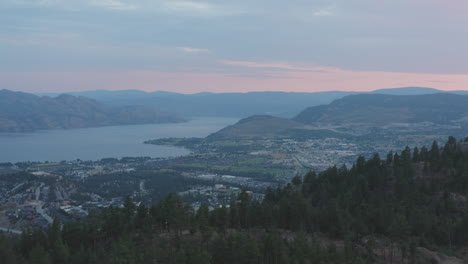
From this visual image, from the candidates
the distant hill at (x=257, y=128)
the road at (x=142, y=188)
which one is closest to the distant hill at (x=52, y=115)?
the distant hill at (x=257, y=128)

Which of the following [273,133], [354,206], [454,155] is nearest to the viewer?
[354,206]

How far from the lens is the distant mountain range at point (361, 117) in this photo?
382 ft

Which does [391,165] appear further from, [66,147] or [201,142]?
[66,147]

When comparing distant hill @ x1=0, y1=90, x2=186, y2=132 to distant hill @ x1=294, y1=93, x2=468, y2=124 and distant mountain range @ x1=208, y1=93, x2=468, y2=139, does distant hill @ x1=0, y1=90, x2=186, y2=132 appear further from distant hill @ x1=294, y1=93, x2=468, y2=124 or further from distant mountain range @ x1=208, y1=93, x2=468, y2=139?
distant hill @ x1=294, y1=93, x2=468, y2=124

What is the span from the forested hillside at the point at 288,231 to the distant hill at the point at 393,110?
10796 cm

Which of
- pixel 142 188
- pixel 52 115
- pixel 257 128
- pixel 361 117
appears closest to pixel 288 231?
pixel 142 188

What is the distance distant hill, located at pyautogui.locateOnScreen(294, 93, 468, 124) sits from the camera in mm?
127125

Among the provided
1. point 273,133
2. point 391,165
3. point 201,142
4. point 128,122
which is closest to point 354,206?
point 391,165

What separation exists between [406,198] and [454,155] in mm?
7465

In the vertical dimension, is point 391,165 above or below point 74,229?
above

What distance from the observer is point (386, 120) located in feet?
423

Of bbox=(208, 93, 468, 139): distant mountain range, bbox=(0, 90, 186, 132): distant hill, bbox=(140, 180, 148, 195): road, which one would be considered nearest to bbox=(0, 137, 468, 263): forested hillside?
bbox=(140, 180, 148, 195): road

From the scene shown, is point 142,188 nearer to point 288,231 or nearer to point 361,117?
point 288,231

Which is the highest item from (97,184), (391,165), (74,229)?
(391,165)
